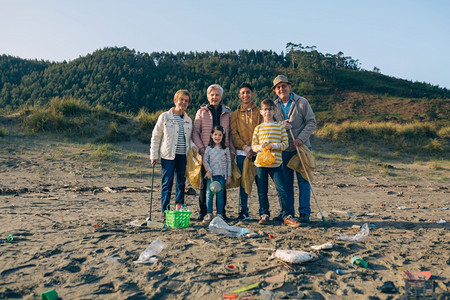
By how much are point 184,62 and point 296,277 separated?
5278 centimetres

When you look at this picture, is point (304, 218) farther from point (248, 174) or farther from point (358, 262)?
point (358, 262)

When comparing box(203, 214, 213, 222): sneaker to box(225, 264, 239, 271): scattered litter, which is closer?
box(225, 264, 239, 271): scattered litter

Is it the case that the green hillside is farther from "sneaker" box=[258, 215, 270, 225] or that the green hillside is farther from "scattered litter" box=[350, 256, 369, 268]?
"scattered litter" box=[350, 256, 369, 268]

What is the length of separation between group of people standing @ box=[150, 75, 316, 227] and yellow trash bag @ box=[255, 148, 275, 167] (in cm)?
10

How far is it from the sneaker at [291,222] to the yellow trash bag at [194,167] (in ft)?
4.75

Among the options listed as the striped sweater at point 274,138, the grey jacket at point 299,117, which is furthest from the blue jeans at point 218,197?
the grey jacket at point 299,117

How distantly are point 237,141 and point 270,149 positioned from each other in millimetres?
673

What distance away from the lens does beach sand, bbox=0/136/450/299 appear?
2914 millimetres

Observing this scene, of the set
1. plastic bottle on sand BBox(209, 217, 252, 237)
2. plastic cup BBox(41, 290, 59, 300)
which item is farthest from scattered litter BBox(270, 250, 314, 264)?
plastic cup BBox(41, 290, 59, 300)

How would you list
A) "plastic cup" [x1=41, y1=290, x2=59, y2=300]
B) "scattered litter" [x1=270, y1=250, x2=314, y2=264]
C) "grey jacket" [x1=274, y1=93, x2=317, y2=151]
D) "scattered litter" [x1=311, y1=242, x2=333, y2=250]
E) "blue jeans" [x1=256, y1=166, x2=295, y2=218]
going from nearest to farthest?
"plastic cup" [x1=41, y1=290, x2=59, y2=300] → "scattered litter" [x1=270, y1=250, x2=314, y2=264] → "scattered litter" [x1=311, y1=242, x2=333, y2=250] → "blue jeans" [x1=256, y1=166, x2=295, y2=218] → "grey jacket" [x1=274, y1=93, x2=317, y2=151]

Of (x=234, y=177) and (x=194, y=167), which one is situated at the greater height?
(x=194, y=167)

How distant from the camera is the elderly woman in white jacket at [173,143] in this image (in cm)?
538

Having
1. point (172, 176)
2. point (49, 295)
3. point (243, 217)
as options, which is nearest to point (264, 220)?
point (243, 217)

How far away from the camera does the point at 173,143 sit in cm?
536
